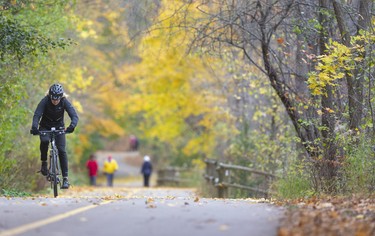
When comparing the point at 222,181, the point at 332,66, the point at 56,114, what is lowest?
the point at 222,181

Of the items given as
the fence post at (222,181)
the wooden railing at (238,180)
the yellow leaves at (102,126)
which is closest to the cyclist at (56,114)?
the wooden railing at (238,180)

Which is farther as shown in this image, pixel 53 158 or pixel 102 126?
pixel 102 126

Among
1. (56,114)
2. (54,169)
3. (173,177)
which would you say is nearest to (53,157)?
(54,169)

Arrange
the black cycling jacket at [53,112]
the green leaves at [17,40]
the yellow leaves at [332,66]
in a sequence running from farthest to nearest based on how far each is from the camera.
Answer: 1. the green leaves at [17,40]
2. the black cycling jacket at [53,112]
3. the yellow leaves at [332,66]

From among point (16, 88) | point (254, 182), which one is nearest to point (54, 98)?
point (16, 88)

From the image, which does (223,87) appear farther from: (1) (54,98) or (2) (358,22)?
(1) (54,98)

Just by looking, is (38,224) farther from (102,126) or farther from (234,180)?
(102,126)

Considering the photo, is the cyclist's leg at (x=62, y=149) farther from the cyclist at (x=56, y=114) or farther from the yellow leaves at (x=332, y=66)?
the yellow leaves at (x=332, y=66)

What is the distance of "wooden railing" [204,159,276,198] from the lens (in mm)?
23231

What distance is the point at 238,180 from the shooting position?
25375mm

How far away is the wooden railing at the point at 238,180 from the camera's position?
23231 millimetres

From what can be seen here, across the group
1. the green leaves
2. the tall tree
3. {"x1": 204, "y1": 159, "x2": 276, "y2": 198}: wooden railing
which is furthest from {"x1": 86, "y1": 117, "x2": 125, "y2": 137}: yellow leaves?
the green leaves

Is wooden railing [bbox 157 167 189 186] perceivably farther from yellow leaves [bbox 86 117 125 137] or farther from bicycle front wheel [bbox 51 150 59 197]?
bicycle front wheel [bbox 51 150 59 197]

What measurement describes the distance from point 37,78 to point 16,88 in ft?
23.3
